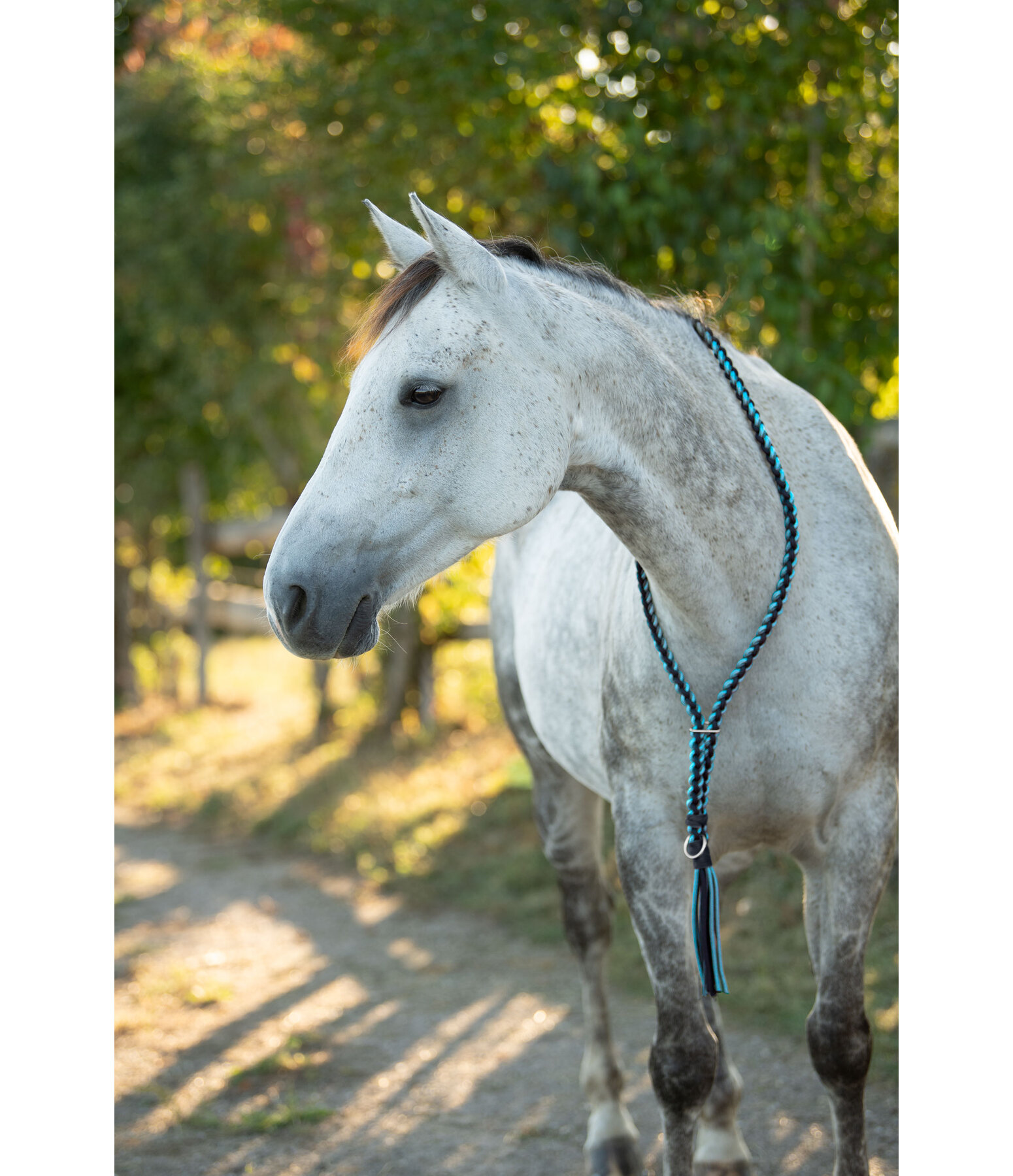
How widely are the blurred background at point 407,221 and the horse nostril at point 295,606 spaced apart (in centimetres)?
133

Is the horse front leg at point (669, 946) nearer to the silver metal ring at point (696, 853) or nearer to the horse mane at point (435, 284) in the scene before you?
the silver metal ring at point (696, 853)

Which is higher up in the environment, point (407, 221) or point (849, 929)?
point (407, 221)

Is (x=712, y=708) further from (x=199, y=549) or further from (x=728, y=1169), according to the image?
(x=199, y=549)

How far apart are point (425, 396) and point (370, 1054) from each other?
265 cm

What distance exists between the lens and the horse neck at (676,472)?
5.53 ft

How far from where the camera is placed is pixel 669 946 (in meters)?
2.00

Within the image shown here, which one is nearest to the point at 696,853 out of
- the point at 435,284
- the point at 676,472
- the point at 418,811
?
the point at 676,472

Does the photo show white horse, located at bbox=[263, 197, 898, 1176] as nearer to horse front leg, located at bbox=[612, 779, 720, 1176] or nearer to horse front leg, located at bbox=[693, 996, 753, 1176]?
horse front leg, located at bbox=[612, 779, 720, 1176]

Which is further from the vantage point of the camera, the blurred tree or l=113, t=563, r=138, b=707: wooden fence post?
l=113, t=563, r=138, b=707: wooden fence post

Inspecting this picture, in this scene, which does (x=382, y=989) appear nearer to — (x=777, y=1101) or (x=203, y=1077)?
(x=203, y=1077)

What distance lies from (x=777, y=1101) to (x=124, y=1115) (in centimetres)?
193

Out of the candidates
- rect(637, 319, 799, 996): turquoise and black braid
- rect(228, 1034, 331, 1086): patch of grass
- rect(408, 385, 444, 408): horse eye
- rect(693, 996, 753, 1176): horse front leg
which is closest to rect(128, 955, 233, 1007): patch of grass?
rect(228, 1034, 331, 1086): patch of grass

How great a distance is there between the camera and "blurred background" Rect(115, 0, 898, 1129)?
375 centimetres
